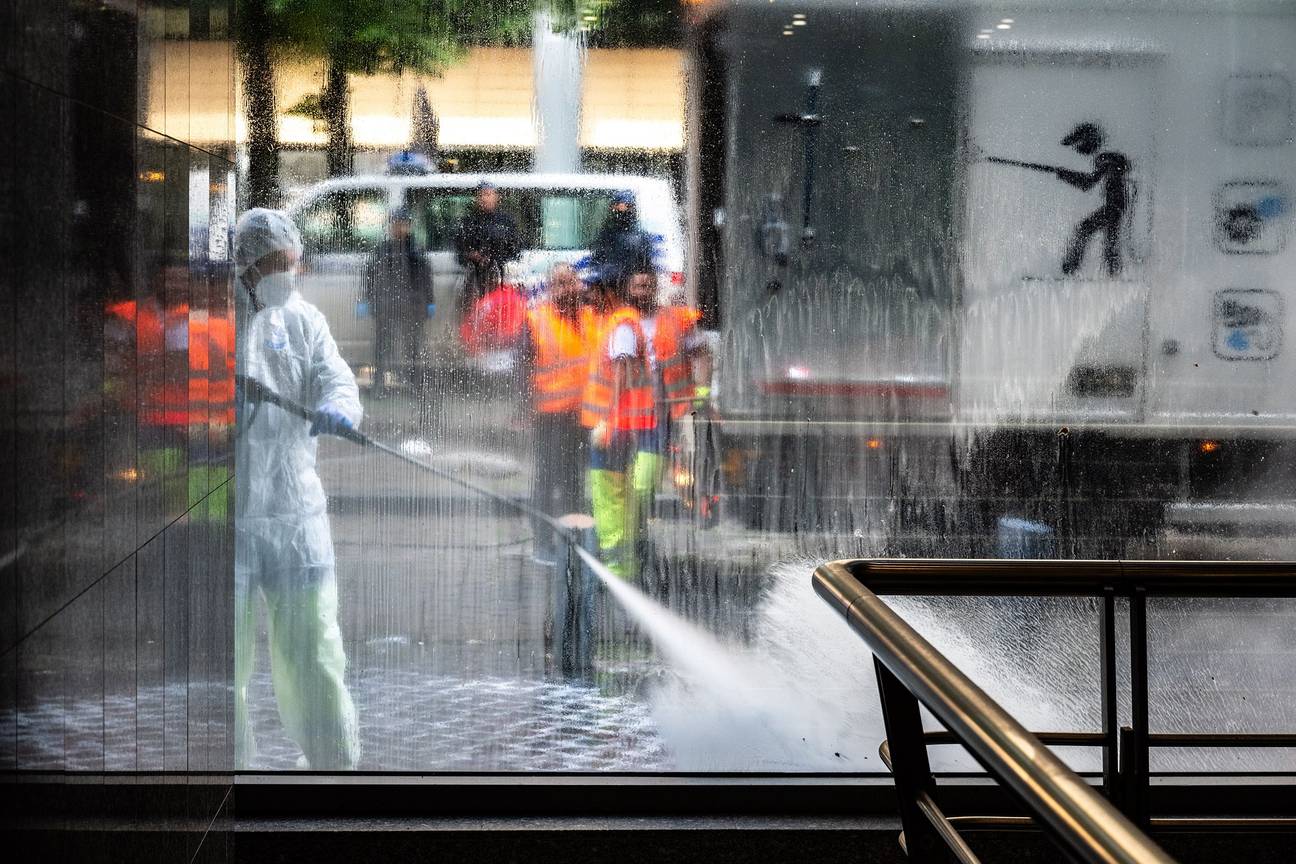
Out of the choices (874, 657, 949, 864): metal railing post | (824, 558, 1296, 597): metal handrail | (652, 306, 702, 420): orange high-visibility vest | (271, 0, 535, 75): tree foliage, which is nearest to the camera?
(874, 657, 949, 864): metal railing post

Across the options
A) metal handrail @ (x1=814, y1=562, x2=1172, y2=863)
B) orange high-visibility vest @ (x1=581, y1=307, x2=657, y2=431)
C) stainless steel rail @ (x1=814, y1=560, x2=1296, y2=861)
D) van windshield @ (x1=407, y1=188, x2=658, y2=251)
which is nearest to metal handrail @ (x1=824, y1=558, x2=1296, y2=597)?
stainless steel rail @ (x1=814, y1=560, x2=1296, y2=861)

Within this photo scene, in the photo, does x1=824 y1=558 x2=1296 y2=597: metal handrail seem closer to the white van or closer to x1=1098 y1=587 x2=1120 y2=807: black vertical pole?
x1=1098 y1=587 x2=1120 y2=807: black vertical pole

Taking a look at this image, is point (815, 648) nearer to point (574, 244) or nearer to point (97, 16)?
point (574, 244)

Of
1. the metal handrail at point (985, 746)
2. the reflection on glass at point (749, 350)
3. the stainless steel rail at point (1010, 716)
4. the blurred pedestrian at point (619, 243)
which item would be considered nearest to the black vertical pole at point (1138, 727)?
the stainless steel rail at point (1010, 716)

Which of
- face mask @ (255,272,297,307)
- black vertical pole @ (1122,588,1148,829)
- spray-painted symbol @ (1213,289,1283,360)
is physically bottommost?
black vertical pole @ (1122,588,1148,829)

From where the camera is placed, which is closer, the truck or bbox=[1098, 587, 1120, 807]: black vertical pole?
bbox=[1098, 587, 1120, 807]: black vertical pole

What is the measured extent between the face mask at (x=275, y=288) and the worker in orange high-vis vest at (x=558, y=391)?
1.97ft

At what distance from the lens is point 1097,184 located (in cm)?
355

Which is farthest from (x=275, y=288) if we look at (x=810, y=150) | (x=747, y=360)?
(x=810, y=150)

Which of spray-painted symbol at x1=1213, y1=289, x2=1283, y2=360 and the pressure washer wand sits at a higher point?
spray-painted symbol at x1=1213, y1=289, x2=1283, y2=360

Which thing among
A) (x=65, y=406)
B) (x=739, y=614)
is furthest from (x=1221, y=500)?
(x=65, y=406)

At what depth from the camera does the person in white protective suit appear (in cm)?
351

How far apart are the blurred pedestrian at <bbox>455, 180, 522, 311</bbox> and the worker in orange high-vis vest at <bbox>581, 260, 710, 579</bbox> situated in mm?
299

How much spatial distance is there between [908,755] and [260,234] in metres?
2.40
